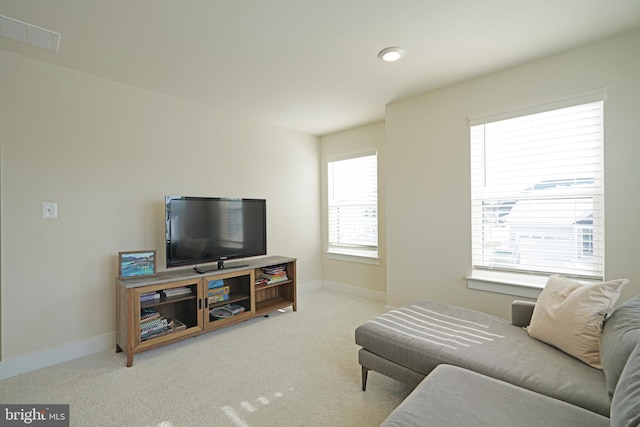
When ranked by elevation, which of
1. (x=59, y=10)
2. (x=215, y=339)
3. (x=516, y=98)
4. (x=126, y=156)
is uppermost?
(x=59, y=10)

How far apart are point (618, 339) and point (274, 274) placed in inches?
118

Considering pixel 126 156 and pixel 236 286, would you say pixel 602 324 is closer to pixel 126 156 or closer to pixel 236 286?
pixel 236 286

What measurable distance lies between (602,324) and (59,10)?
11.5 feet

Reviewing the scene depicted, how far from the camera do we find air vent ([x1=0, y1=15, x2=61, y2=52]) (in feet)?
6.21

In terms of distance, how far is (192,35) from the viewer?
2.06m

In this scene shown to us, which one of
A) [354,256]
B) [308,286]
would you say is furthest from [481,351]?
[308,286]

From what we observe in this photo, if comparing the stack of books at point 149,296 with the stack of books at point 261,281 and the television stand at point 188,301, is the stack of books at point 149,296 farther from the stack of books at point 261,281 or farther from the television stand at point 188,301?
the stack of books at point 261,281

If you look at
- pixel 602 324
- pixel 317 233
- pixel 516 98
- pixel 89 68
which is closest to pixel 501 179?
pixel 516 98

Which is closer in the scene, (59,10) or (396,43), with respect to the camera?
(59,10)

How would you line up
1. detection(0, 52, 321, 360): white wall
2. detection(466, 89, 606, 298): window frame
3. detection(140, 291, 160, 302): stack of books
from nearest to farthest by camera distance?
detection(466, 89, 606, 298): window frame → detection(0, 52, 321, 360): white wall → detection(140, 291, 160, 302): stack of books

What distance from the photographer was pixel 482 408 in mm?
1173

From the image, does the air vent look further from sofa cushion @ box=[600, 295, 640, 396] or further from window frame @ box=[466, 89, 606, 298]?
sofa cushion @ box=[600, 295, 640, 396]

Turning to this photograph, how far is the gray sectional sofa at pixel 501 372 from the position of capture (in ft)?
3.61
